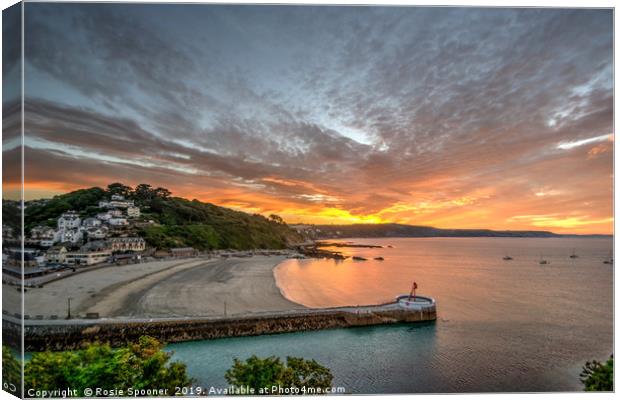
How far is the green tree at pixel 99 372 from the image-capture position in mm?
4750

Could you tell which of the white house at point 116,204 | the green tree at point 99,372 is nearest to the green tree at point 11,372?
the green tree at point 99,372

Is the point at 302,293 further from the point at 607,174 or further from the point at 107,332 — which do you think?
the point at 607,174

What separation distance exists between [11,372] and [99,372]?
3.96 ft

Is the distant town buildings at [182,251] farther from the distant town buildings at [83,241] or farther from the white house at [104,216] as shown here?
the white house at [104,216]

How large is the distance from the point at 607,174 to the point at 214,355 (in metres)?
8.58

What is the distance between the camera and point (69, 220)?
9016 mm

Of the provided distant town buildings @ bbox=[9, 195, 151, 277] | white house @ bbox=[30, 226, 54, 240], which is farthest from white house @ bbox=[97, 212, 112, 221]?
white house @ bbox=[30, 226, 54, 240]

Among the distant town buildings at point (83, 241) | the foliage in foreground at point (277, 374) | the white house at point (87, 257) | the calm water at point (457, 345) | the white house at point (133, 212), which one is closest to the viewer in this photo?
the foliage in foreground at point (277, 374)

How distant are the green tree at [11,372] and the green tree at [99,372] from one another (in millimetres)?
97

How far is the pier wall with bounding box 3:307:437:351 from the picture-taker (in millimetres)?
7340

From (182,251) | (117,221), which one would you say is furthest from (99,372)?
(182,251)

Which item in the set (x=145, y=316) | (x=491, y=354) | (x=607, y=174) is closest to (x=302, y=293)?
(x=145, y=316)

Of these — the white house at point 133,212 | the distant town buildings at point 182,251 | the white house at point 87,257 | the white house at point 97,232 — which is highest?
the white house at point 133,212

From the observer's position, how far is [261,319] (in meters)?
8.91
